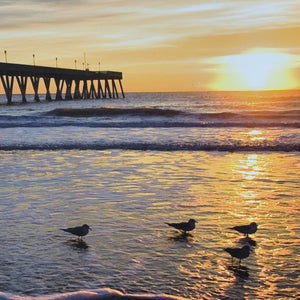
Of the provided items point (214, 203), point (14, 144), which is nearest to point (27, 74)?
point (14, 144)

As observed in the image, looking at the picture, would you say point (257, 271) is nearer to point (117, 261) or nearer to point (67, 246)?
point (117, 261)

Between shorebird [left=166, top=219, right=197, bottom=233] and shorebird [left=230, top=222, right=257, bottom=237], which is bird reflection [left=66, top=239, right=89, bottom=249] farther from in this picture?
shorebird [left=230, top=222, right=257, bottom=237]

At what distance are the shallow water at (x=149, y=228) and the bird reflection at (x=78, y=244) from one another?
0.11 ft

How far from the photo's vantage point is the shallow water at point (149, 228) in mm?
4559

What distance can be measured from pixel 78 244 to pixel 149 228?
0.98 m

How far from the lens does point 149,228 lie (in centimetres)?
615

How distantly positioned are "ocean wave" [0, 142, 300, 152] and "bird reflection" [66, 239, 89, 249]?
979cm

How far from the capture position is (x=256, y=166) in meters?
11.5

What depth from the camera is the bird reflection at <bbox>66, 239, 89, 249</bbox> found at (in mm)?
5562

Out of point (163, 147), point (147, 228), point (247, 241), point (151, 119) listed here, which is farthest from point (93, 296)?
point (151, 119)

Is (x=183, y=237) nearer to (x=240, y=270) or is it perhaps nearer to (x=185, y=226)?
(x=185, y=226)

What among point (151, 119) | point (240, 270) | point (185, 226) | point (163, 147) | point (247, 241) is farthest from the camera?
point (151, 119)

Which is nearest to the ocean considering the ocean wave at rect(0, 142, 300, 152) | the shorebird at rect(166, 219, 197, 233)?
the shorebird at rect(166, 219, 197, 233)

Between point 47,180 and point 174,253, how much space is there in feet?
16.0
